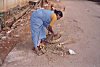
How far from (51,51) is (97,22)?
583 cm

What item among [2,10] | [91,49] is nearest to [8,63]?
[91,49]

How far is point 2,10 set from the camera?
504 inches

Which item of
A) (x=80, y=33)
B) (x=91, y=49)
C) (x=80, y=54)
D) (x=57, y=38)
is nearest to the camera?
(x=80, y=54)

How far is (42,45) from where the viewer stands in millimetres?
8117

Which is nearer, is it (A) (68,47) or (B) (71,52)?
(B) (71,52)

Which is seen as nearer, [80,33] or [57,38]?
[57,38]

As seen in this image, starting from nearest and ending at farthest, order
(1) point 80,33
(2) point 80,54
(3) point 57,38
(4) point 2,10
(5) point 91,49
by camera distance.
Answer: (2) point 80,54 → (5) point 91,49 → (3) point 57,38 → (1) point 80,33 → (4) point 2,10

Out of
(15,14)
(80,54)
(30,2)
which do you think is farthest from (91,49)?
(30,2)

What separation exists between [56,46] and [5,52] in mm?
1618

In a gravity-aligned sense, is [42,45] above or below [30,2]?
above

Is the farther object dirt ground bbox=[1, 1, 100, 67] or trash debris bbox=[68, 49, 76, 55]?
trash debris bbox=[68, 49, 76, 55]

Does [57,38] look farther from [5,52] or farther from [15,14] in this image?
[15,14]

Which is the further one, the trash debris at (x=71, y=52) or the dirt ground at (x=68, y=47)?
the trash debris at (x=71, y=52)

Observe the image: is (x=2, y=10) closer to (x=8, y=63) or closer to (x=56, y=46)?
(x=56, y=46)
